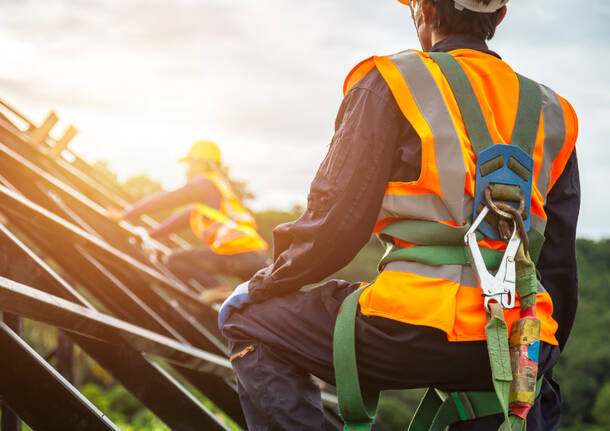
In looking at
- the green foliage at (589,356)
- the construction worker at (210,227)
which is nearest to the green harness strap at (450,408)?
the construction worker at (210,227)

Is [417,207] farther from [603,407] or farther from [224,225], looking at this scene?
[603,407]

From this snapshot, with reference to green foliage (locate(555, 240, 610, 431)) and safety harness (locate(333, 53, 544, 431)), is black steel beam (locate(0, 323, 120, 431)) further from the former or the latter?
green foliage (locate(555, 240, 610, 431))

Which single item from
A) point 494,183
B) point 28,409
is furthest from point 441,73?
point 28,409

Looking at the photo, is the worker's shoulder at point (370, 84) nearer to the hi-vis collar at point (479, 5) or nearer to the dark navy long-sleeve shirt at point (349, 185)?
the dark navy long-sleeve shirt at point (349, 185)

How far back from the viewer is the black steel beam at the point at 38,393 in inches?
70.2

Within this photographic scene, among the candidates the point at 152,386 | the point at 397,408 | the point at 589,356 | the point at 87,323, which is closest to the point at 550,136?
the point at 87,323

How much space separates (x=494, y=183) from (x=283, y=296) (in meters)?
0.62

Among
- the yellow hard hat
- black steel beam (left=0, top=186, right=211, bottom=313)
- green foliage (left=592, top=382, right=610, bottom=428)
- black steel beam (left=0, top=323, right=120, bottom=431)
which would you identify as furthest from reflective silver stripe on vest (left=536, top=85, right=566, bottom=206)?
green foliage (left=592, top=382, right=610, bottom=428)

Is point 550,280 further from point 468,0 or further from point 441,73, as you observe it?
point 468,0

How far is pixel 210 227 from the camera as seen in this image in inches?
246

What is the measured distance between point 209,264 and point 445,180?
4.97 m

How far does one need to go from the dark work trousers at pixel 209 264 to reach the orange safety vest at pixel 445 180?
4.56 meters

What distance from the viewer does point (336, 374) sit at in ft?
5.28

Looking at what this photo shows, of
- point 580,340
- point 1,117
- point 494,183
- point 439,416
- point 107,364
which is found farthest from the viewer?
point 580,340
